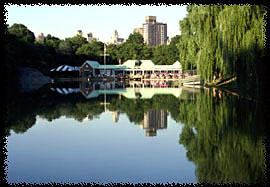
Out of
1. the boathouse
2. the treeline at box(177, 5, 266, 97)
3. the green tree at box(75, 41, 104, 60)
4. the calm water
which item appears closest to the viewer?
the calm water

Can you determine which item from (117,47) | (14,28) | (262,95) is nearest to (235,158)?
(262,95)

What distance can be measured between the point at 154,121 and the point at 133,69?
5376 cm

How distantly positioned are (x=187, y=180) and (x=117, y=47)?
253ft

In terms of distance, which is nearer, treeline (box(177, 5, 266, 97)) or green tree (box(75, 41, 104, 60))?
treeline (box(177, 5, 266, 97))

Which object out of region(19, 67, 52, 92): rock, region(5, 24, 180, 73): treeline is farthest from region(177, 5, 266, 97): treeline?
region(5, 24, 180, 73): treeline

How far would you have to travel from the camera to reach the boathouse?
62.4 m

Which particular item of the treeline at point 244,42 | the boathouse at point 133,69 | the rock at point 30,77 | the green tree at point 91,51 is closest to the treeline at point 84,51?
the green tree at point 91,51

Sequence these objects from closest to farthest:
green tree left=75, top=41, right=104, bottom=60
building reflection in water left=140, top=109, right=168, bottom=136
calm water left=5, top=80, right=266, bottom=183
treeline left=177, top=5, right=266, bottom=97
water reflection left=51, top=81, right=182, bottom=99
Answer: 1. calm water left=5, top=80, right=266, bottom=183
2. building reflection in water left=140, top=109, right=168, bottom=136
3. treeline left=177, top=5, right=266, bottom=97
4. water reflection left=51, top=81, right=182, bottom=99
5. green tree left=75, top=41, right=104, bottom=60

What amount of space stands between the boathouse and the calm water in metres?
49.2

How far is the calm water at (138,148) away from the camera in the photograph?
550cm

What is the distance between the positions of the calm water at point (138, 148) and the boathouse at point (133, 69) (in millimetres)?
49164

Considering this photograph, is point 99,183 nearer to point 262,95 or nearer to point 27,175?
point 27,175

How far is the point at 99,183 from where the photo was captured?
16.6 feet

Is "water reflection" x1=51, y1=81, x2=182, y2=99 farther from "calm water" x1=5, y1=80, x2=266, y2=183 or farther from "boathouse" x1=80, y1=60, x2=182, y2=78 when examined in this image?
"boathouse" x1=80, y1=60, x2=182, y2=78
